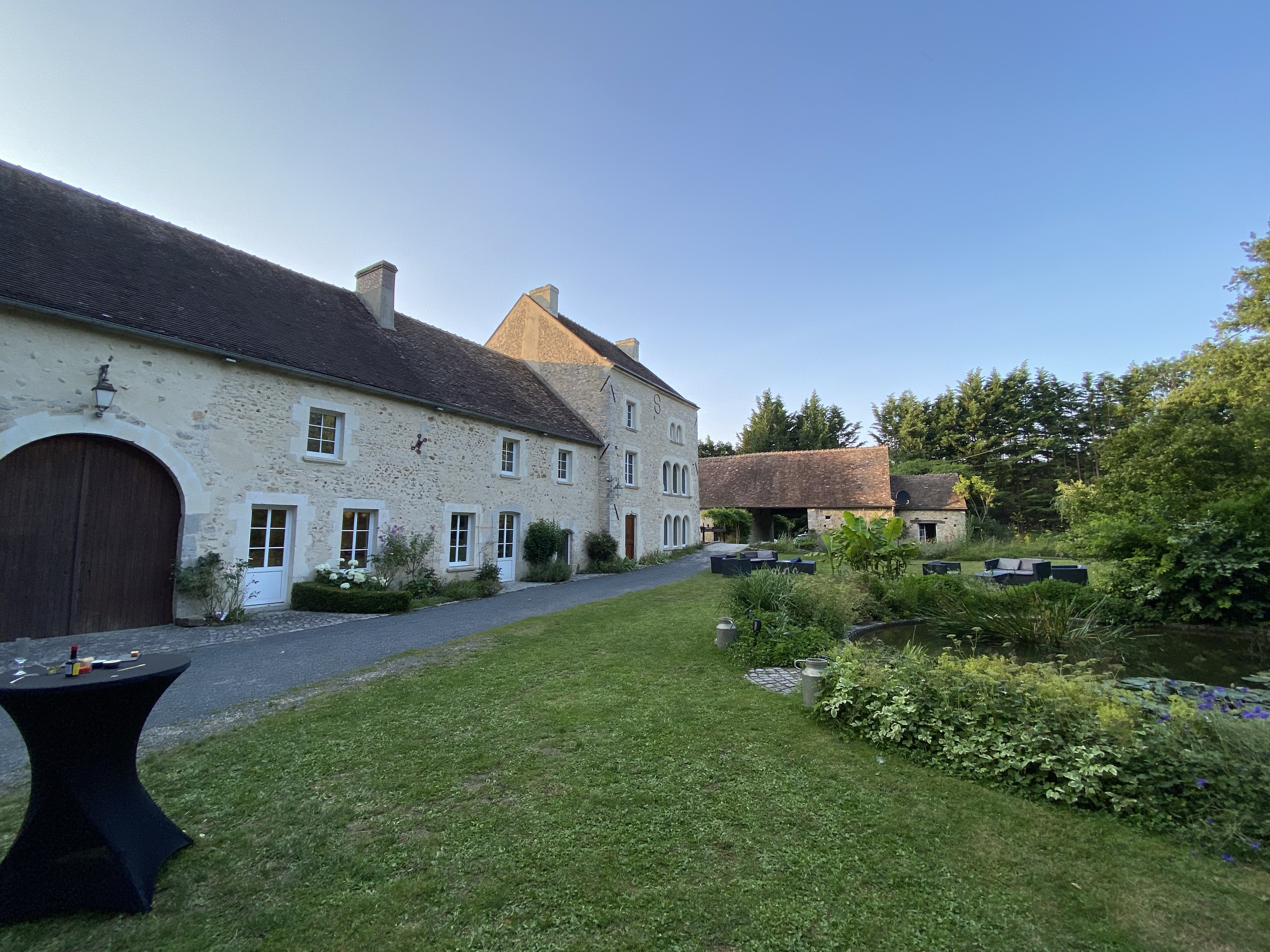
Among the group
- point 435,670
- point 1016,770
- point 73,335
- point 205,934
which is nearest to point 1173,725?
point 1016,770

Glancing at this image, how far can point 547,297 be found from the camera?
70.4 ft

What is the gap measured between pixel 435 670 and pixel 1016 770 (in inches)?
212

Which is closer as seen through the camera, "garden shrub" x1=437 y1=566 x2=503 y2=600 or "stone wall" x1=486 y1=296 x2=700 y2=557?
"garden shrub" x1=437 y1=566 x2=503 y2=600

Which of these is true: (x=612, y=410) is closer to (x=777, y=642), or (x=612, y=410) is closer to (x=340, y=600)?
(x=340, y=600)

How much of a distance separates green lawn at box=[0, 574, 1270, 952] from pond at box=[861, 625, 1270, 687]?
Result: 138 inches

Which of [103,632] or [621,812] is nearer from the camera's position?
[621,812]

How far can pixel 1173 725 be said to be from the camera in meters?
3.42

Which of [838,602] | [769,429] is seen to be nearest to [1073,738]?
[838,602]

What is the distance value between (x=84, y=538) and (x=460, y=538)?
A: 278 inches

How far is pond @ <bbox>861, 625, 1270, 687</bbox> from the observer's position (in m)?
6.24

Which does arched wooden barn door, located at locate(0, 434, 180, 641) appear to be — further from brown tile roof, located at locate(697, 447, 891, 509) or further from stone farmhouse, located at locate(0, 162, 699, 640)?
brown tile roof, located at locate(697, 447, 891, 509)

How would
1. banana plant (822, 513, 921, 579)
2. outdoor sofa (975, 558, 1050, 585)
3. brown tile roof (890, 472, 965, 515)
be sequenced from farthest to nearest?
brown tile roof (890, 472, 965, 515)
outdoor sofa (975, 558, 1050, 585)
banana plant (822, 513, 921, 579)

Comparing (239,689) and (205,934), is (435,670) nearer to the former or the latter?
(239,689)

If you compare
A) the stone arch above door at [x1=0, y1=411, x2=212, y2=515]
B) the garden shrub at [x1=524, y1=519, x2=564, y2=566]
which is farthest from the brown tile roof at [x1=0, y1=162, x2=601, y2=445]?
the garden shrub at [x1=524, y1=519, x2=564, y2=566]
